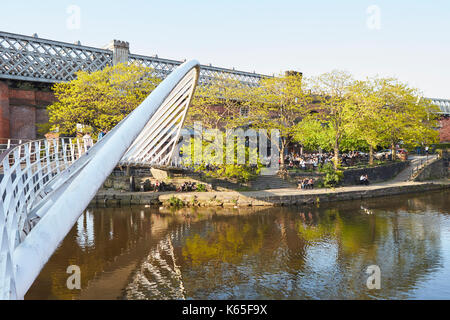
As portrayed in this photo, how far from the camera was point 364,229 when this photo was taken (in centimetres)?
1720

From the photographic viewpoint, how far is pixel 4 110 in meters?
29.5

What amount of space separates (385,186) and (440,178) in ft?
41.3

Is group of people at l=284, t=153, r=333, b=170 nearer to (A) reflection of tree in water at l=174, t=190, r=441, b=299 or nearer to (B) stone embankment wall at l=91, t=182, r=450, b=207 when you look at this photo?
(B) stone embankment wall at l=91, t=182, r=450, b=207

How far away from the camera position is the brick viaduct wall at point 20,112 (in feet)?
96.9

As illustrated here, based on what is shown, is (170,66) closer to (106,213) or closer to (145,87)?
(145,87)

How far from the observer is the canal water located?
33.1 ft

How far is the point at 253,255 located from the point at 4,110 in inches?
1029

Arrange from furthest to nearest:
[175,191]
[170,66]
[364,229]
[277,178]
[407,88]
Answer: [170,66], [407,88], [277,178], [175,191], [364,229]

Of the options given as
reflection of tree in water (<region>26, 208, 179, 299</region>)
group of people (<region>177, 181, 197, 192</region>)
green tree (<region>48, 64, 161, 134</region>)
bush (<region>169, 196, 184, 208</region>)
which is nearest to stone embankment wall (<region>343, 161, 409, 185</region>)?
group of people (<region>177, 181, 197, 192</region>)

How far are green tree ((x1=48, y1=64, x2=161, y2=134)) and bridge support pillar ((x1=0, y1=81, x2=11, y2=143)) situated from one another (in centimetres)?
397

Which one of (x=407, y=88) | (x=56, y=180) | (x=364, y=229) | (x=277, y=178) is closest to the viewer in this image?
(x=56, y=180)

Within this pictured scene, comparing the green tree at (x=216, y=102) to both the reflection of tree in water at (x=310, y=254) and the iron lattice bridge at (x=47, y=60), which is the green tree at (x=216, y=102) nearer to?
the iron lattice bridge at (x=47, y=60)

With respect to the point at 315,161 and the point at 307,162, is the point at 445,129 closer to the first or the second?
Answer: the point at 315,161
